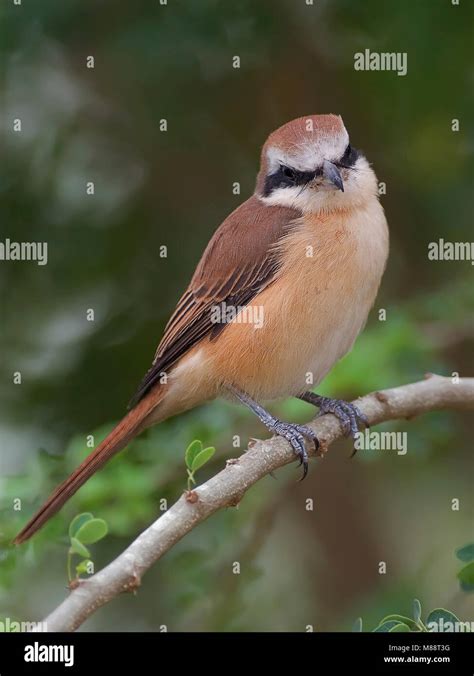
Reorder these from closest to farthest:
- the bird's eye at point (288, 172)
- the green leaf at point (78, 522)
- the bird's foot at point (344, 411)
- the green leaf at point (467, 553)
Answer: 1. the green leaf at point (78, 522)
2. the green leaf at point (467, 553)
3. the bird's foot at point (344, 411)
4. the bird's eye at point (288, 172)

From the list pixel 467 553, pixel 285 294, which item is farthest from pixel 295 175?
pixel 467 553

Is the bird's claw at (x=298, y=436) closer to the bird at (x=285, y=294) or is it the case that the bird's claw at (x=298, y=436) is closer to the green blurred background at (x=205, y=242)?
the bird at (x=285, y=294)

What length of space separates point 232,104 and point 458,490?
94.2 inches

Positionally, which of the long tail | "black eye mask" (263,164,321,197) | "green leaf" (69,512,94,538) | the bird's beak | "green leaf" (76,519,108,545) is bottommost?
"green leaf" (76,519,108,545)

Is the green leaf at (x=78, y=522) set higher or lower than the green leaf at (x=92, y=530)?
higher

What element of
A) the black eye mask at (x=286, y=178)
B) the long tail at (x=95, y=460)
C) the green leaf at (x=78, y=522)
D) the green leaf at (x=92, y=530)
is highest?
the black eye mask at (x=286, y=178)

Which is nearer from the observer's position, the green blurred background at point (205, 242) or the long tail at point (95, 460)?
the long tail at point (95, 460)

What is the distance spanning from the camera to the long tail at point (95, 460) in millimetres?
3648

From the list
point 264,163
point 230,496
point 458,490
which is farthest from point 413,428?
point 230,496

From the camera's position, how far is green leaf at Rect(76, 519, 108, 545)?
109 inches

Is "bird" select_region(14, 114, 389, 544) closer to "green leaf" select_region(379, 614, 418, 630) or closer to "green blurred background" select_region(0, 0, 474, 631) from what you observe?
"green blurred background" select_region(0, 0, 474, 631)

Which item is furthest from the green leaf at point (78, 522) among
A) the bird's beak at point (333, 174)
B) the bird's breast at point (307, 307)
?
the bird's beak at point (333, 174)

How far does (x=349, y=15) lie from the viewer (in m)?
5.02

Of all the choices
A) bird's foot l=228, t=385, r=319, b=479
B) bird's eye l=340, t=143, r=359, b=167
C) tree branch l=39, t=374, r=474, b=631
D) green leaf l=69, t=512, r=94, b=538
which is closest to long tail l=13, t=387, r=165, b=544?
bird's foot l=228, t=385, r=319, b=479
